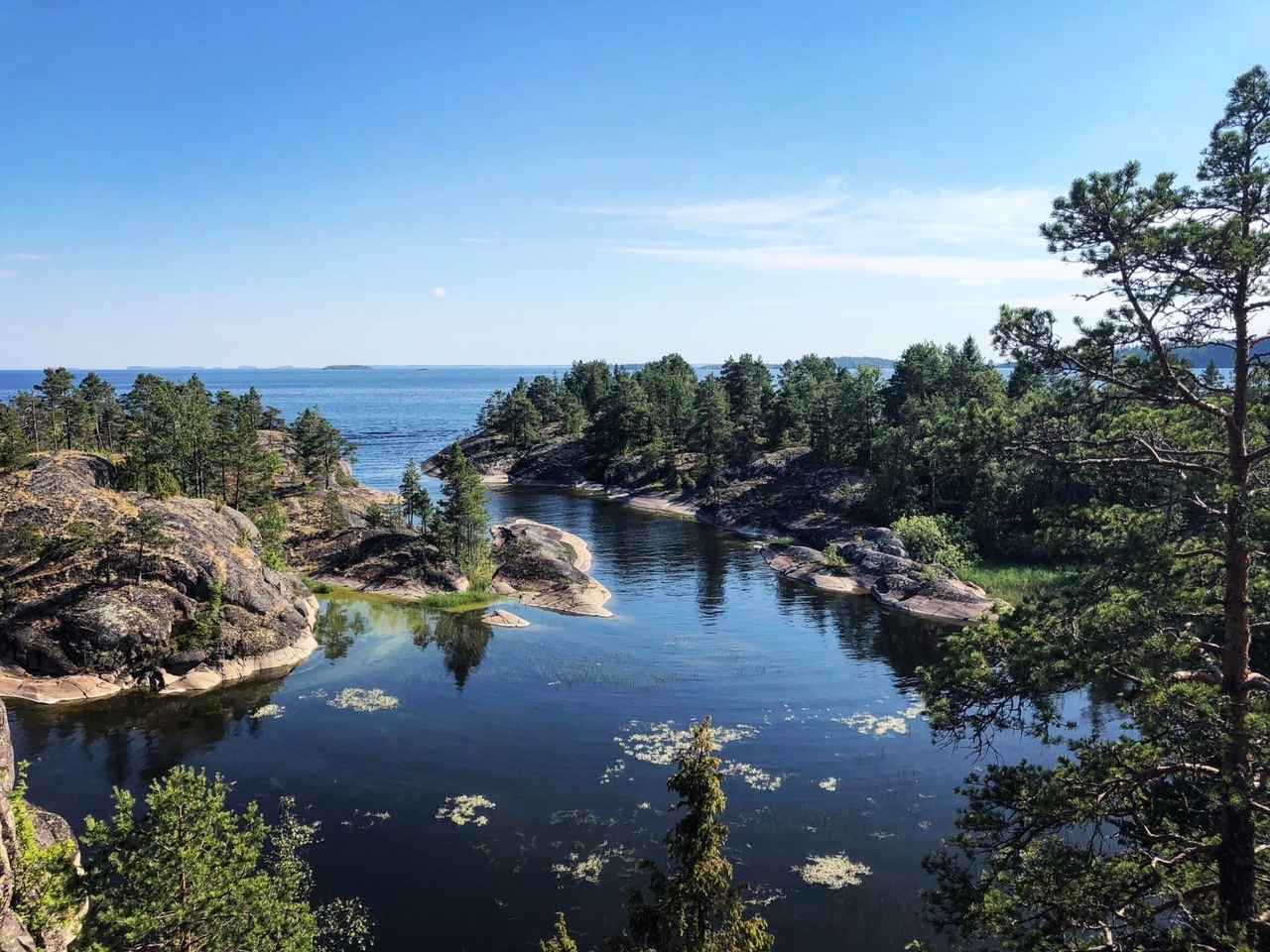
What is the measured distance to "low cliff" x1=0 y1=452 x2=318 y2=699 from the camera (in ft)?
156

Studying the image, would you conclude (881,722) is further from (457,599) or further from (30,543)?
(30,543)

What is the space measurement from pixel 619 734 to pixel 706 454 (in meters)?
89.2

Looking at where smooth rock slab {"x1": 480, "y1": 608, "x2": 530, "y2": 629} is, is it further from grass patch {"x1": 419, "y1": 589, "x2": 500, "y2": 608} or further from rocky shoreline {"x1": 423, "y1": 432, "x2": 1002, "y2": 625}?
rocky shoreline {"x1": 423, "y1": 432, "x2": 1002, "y2": 625}

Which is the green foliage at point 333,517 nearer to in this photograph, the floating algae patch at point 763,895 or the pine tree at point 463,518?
the pine tree at point 463,518

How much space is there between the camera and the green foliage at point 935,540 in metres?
77.8

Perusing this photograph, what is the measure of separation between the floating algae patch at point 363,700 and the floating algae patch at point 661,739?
1538 cm

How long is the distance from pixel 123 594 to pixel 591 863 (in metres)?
37.9

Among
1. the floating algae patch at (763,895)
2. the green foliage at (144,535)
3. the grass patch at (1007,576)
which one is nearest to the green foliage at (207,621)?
the green foliage at (144,535)

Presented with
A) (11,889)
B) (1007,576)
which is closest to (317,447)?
(1007,576)

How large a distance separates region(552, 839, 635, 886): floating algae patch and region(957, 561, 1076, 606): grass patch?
163ft

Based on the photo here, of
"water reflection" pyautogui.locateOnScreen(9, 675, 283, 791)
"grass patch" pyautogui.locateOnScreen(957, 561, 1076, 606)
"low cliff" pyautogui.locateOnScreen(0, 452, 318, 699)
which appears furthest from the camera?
"grass patch" pyautogui.locateOnScreen(957, 561, 1076, 606)

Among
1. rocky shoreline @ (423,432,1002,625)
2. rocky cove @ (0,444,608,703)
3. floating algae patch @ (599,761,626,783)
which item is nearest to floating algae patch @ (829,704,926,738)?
rocky shoreline @ (423,432,1002,625)

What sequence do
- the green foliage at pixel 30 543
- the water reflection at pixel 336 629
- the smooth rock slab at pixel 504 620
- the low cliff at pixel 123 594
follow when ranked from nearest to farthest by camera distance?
the low cliff at pixel 123 594
the green foliage at pixel 30 543
the water reflection at pixel 336 629
the smooth rock slab at pixel 504 620

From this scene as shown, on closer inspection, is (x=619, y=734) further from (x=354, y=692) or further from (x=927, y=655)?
(x=927, y=655)
